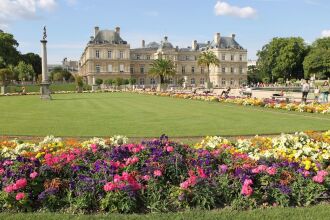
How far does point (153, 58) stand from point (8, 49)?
38.4m

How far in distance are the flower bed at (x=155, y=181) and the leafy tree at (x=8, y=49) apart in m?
→ 83.6

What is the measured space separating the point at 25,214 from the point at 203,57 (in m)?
75.6

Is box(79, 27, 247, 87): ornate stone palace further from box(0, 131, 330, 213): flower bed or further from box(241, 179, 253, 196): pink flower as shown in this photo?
box(241, 179, 253, 196): pink flower

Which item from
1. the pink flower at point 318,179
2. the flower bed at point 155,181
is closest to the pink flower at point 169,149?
the flower bed at point 155,181

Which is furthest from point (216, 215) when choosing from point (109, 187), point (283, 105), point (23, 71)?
point (23, 71)

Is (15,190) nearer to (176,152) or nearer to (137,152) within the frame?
(137,152)

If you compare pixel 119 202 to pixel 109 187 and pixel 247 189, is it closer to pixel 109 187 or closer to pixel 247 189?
pixel 109 187

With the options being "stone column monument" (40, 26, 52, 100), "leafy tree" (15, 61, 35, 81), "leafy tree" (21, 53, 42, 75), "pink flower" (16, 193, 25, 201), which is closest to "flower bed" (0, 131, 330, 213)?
"pink flower" (16, 193, 25, 201)

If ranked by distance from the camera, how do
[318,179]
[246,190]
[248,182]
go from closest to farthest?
[246,190], [248,182], [318,179]

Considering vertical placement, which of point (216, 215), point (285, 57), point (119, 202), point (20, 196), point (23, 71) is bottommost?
point (216, 215)

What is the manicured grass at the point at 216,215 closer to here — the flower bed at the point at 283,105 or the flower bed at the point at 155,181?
the flower bed at the point at 155,181

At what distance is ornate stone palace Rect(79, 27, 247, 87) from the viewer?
97500mm

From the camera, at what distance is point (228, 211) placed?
555 centimetres

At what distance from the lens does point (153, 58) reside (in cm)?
10938
